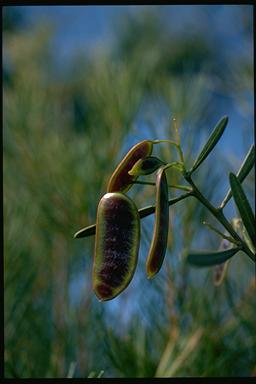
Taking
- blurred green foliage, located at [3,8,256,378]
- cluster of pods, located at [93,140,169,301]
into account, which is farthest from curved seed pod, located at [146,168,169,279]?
blurred green foliage, located at [3,8,256,378]

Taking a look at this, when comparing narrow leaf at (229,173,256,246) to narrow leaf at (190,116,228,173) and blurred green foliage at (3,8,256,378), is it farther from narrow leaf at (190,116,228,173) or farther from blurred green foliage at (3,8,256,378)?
blurred green foliage at (3,8,256,378)

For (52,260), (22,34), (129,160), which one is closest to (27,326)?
(52,260)

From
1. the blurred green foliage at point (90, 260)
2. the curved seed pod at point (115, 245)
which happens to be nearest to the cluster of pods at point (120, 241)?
the curved seed pod at point (115, 245)

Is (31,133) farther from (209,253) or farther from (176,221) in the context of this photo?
(209,253)

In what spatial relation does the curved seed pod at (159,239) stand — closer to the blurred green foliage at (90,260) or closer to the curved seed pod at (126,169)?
the curved seed pod at (126,169)

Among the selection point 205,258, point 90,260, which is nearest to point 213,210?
point 205,258

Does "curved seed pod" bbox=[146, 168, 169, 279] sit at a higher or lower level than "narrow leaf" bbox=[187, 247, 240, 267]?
higher
